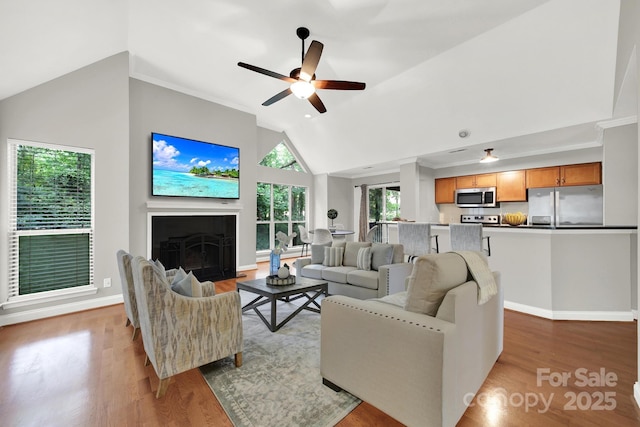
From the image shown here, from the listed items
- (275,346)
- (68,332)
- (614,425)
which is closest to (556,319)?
(614,425)

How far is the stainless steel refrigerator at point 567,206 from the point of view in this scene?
15.8 feet

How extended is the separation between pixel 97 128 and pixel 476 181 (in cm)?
673

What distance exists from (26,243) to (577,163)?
8.19 metres

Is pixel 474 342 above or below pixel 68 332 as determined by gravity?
above

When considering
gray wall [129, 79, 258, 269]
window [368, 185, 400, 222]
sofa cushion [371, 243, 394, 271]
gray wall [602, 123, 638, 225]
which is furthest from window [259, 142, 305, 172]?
gray wall [602, 123, 638, 225]

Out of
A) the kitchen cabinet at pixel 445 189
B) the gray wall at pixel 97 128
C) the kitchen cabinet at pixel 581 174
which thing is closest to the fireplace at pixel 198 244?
the gray wall at pixel 97 128

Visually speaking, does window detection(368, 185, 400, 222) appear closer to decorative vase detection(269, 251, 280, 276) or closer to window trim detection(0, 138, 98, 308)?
decorative vase detection(269, 251, 280, 276)

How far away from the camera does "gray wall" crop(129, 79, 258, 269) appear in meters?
4.66

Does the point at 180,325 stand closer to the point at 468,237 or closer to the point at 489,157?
the point at 468,237

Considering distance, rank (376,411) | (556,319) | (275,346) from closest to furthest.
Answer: (376,411), (275,346), (556,319)

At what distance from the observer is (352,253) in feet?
13.7

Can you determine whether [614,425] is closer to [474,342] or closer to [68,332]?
[474,342]

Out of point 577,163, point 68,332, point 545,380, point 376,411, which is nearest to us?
point 376,411

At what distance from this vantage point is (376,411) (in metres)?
1.77
